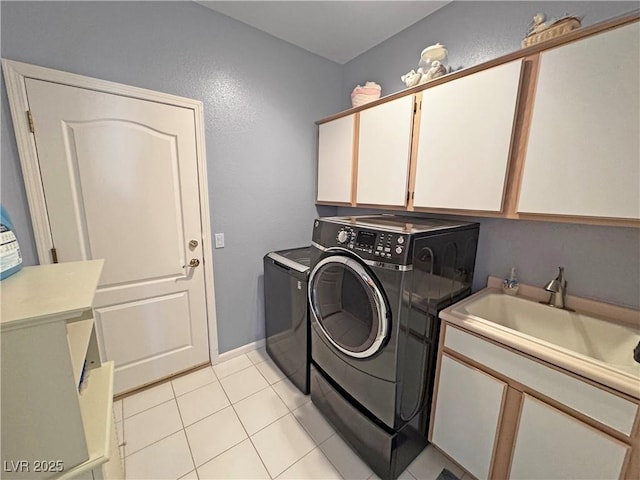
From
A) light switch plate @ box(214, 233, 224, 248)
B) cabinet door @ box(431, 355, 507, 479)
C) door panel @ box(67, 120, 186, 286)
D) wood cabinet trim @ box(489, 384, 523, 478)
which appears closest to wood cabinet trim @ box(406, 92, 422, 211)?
cabinet door @ box(431, 355, 507, 479)

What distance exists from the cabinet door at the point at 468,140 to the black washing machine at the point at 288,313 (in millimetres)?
950

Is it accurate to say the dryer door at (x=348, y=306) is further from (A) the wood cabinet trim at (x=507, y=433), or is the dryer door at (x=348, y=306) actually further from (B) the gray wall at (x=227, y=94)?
(B) the gray wall at (x=227, y=94)

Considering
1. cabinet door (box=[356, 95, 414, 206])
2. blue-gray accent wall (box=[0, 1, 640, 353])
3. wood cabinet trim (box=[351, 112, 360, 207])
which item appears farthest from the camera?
wood cabinet trim (box=[351, 112, 360, 207])

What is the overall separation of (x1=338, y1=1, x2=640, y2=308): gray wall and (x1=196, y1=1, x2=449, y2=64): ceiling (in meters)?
0.13

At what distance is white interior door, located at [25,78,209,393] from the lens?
140cm

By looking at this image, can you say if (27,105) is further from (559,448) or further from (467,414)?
(559,448)

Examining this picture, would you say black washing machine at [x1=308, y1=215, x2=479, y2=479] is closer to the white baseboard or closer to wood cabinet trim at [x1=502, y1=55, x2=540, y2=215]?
wood cabinet trim at [x1=502, y1=55, x2=540, y2=215]

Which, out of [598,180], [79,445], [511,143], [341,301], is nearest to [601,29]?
[511,143]

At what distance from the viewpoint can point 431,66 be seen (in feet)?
4.93

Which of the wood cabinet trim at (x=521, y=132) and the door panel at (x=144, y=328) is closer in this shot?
the wood cabinet trim at (x=521, y=132)

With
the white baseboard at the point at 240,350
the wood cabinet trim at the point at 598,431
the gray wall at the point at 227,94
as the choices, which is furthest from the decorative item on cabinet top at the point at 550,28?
the white baseboard at the point at 240,350

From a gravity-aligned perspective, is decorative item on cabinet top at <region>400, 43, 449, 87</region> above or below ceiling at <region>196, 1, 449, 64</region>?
below

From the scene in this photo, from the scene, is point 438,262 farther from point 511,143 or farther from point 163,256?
point 163,256

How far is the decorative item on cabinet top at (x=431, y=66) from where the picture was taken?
146 cm
